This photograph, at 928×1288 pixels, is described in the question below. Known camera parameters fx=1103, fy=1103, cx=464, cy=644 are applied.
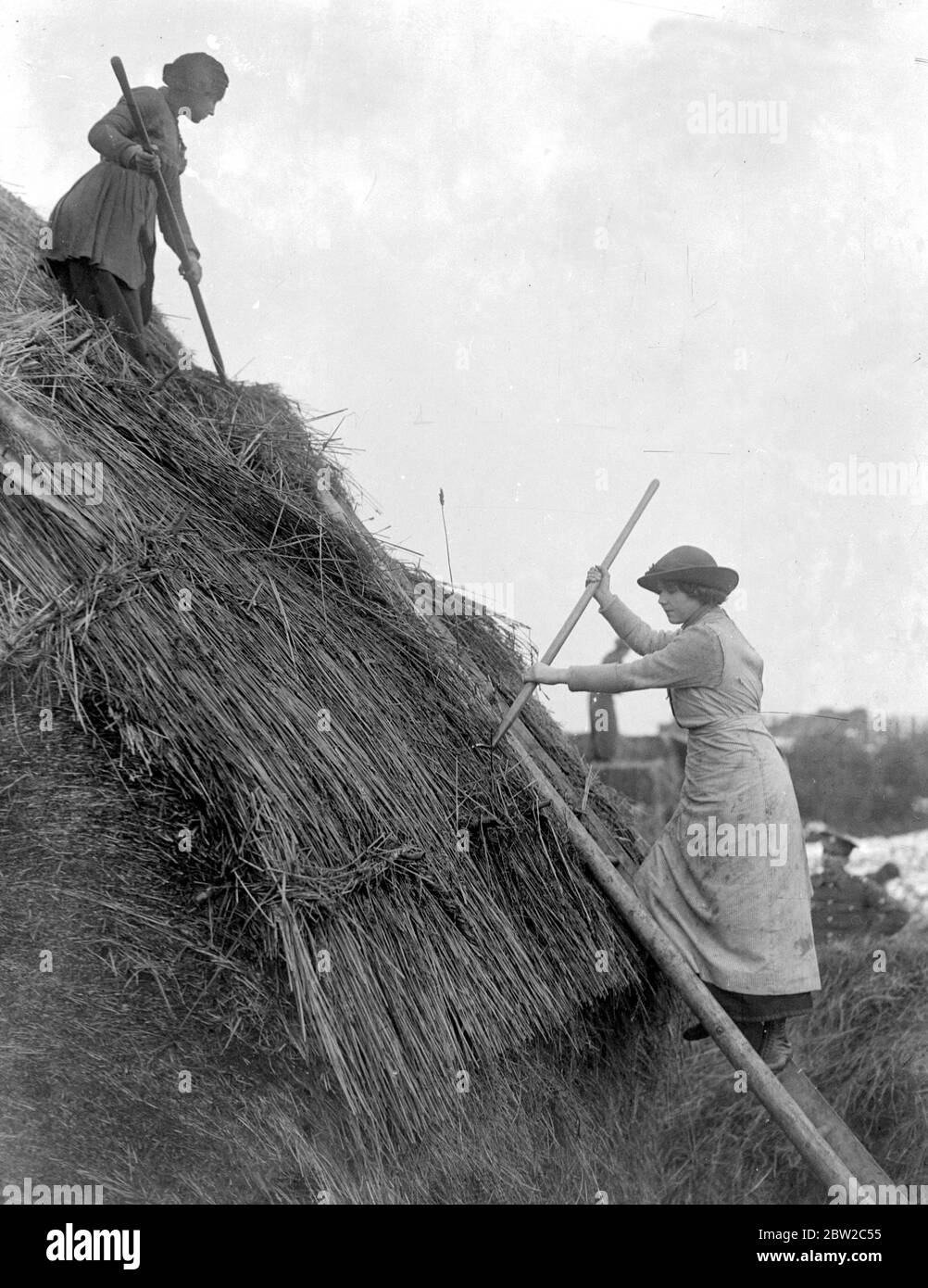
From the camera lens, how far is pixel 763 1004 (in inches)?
155

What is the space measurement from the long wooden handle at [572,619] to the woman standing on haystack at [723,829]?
0.07 metres

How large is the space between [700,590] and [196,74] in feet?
10.2

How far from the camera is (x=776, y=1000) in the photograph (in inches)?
155

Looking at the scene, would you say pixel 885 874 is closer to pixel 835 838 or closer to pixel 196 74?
pixel 835 838

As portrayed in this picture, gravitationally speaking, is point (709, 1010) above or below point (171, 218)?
below

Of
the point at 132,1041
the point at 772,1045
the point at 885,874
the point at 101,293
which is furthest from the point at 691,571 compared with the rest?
the point at 885,874

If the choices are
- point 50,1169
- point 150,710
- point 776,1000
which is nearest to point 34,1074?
point 50,1169

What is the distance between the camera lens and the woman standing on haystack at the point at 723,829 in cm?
393

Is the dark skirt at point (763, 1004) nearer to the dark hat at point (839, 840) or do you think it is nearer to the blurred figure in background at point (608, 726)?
the blurred figure in background at point (608, 726)

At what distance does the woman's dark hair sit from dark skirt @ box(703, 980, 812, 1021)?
1413 millimetres

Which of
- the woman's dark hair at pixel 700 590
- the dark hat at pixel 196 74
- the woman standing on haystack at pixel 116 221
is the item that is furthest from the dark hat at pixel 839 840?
the dark hat at pixel 196 74

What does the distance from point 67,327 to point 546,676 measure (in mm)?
2225
